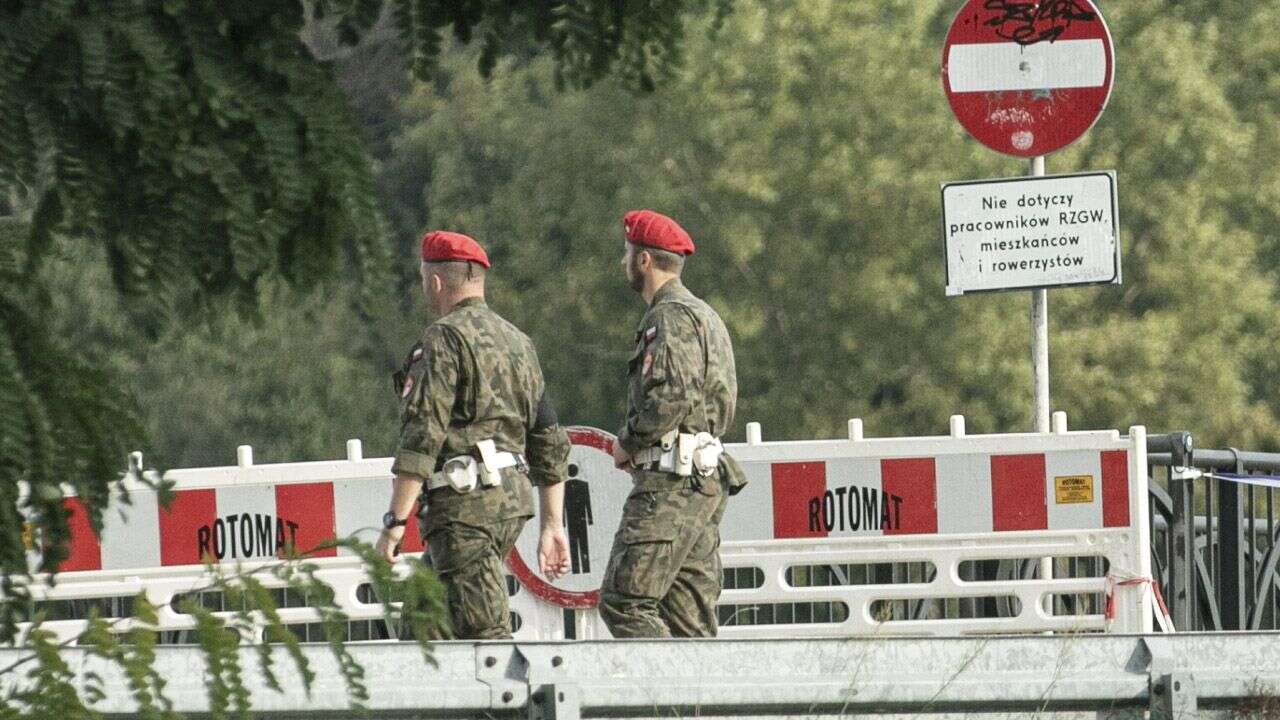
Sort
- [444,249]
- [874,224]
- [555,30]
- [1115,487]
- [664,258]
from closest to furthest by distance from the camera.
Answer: [555,30] < [444,249] < [664,258] < [1115,487] < [874,224]

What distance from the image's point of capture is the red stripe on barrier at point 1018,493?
1070cm

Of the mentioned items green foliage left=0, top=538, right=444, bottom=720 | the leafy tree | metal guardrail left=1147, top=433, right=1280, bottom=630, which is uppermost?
the leafy tree

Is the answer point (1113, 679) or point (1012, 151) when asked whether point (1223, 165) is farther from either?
point (1113, 679)

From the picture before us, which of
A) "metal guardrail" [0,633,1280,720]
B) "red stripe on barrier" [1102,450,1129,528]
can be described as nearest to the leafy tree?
"metal guardrail" [0,633,1280,720]

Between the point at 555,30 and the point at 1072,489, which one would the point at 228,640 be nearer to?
the point at 555,30

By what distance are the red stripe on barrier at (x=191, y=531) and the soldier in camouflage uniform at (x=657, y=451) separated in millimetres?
2435

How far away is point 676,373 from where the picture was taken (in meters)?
8.73

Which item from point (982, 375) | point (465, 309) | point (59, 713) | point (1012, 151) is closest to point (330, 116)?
point (59, 713)

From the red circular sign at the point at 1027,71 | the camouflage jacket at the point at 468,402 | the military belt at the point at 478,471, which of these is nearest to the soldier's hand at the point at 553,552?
the camouflage jacket at the point at 468,402

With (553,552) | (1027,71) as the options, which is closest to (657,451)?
(553,552)

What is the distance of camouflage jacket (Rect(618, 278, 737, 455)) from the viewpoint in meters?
8.73

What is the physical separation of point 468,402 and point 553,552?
543 millimetres

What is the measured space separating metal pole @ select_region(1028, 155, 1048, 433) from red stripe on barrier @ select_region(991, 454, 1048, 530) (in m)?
0.17

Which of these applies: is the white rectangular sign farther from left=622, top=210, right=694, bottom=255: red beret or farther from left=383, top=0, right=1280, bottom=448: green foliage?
left=383, top=0, right=1280, bottom=448: green foliage
